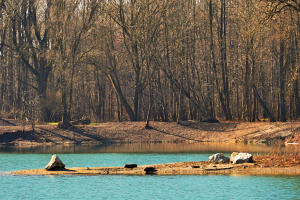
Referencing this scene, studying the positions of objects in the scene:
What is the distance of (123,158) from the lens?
3472cm

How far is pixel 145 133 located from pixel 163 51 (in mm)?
10845

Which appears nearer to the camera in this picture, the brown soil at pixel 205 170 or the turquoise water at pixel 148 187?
the turquoise water at pixel 148 187

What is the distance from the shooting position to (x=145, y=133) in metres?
51.6

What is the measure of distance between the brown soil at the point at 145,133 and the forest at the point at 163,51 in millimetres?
1717

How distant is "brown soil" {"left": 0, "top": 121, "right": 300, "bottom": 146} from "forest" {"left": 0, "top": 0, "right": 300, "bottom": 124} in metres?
1.72

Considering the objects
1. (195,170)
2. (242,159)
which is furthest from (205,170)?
(242,159)

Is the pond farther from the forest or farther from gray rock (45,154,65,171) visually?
the forest

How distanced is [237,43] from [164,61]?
8632 millimetres

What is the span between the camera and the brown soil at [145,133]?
48.5 metres

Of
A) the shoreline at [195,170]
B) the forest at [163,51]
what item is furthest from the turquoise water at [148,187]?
the forest at [163,51]

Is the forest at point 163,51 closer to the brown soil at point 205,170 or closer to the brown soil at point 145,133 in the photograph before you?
the brown soil at point 145,133

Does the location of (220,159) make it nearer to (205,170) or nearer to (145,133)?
(205,170)

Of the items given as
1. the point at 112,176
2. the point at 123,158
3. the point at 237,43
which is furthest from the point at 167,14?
the point at 112,176

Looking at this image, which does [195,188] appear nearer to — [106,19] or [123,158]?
[123,158]
